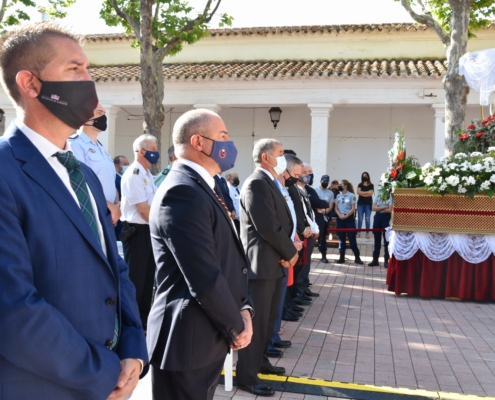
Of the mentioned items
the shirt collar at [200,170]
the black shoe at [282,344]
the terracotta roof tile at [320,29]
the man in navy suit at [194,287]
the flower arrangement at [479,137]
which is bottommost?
the black shoe at [282,344]

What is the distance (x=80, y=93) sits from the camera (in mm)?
1883

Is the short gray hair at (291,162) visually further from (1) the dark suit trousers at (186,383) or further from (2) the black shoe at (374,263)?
(2) the black shoe at (374,263)

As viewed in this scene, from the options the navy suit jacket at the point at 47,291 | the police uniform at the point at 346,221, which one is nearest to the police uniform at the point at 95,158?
the navy suit jacket at the point at 47,291

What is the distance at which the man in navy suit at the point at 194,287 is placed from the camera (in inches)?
99.4

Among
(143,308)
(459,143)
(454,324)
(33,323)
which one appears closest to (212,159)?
(33,323)

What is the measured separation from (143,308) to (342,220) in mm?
7357

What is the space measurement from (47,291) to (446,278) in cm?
751

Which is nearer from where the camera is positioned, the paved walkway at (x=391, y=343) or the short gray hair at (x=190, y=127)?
the short gray hair at (x=190, y=127)

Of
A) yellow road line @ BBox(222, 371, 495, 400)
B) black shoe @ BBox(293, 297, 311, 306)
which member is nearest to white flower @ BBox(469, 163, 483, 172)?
Answer: black shoe @ BBox(293, 297, 311, 306)

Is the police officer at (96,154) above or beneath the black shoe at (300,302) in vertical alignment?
above

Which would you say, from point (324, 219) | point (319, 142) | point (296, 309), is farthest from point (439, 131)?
point (296, 309)

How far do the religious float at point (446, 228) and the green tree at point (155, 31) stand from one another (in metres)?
7.17

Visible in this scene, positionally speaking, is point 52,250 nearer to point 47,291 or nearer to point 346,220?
point 47,291

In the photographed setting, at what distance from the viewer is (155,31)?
548 inches
